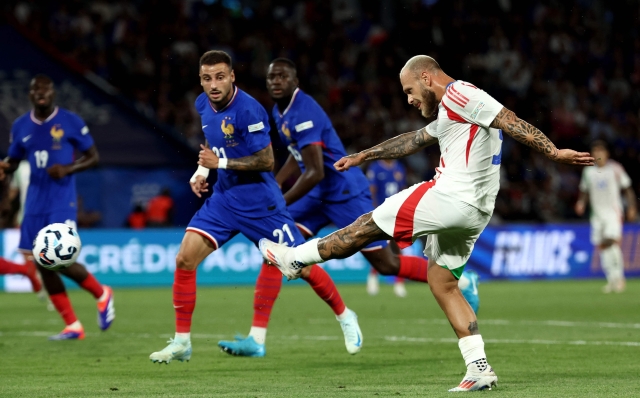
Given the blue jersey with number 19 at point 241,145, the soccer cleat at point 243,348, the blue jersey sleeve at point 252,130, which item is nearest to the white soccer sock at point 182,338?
the soccer cleat at point 243,348

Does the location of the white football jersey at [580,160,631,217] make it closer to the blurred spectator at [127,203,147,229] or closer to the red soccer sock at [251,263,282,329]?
the blurred spectator at [127,203,147,229]

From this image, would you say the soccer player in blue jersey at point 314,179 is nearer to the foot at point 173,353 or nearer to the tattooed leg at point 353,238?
A: the foot at point 173,353

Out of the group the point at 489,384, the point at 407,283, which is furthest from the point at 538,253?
the point at 489,384

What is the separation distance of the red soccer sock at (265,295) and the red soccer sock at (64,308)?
2474 mm

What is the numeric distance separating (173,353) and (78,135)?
3.86 metres

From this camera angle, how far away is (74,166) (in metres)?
10.7

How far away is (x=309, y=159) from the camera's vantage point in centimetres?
923

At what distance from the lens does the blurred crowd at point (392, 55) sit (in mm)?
22703

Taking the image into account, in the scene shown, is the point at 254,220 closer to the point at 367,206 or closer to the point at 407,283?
the point at 367,206

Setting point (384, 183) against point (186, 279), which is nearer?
point (186, 279)

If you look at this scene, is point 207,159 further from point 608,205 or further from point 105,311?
point 608,205

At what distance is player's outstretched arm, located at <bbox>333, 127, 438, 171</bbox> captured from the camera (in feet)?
22.0

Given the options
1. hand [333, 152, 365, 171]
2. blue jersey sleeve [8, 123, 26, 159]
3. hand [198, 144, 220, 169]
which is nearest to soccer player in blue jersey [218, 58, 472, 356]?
hand [198, 144, 220, 169]

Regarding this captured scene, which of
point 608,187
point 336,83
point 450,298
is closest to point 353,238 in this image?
point 450,298
